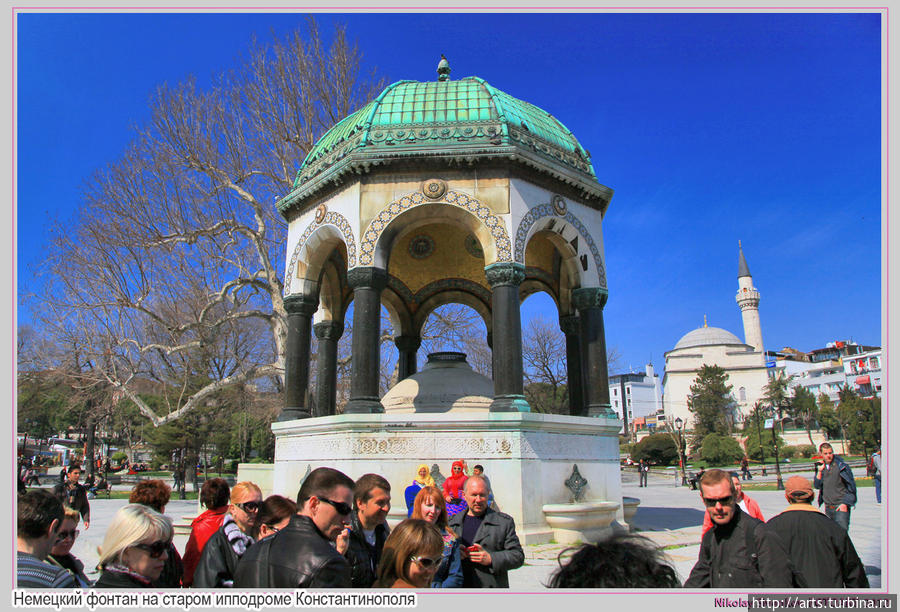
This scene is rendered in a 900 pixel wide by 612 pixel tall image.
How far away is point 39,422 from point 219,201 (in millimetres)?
40786

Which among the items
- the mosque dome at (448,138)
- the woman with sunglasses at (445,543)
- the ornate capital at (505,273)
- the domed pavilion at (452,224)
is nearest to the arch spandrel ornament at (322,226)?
the domed pavilion at (452,224)

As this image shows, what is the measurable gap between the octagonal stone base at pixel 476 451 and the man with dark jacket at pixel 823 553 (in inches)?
199

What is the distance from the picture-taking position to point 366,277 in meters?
10.0

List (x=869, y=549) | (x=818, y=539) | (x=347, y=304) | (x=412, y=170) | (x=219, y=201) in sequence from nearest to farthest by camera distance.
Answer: (x=818, y=539)
(x=869, y=549)
(x=412, y=170)
(x=347, y=304)
(x=219, y=201)

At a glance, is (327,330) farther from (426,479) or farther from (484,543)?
(484,543)

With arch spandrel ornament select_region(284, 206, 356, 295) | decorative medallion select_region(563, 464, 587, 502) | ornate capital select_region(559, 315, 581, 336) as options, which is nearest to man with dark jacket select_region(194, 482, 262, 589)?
decorative medallion select_region(563, 464, 587, 502)

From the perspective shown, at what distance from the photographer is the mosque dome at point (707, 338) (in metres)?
94.8

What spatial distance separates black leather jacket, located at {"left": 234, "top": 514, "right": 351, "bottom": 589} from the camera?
2.37 meters

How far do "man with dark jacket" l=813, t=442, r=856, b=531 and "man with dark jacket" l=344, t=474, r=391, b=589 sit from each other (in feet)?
18.3

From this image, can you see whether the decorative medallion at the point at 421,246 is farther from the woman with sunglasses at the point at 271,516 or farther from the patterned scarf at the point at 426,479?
the woman with sunglasses at the point at 271,516

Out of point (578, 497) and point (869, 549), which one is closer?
point (869, 549)

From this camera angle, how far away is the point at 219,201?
21.3 m

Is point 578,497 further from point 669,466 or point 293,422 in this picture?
point 669,466
